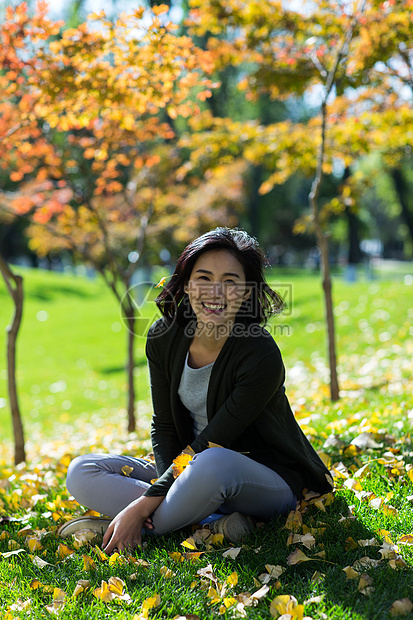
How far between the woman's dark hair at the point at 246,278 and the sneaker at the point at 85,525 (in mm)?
1008

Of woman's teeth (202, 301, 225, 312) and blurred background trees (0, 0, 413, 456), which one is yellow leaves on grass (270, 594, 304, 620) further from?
blurred background trees (0, 0, 413, 456)

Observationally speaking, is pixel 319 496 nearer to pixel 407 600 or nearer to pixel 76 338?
pixel 407 600

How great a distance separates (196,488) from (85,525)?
0.75 meters

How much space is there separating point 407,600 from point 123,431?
513 centimetres

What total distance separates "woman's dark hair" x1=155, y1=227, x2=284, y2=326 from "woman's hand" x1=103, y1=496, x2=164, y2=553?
0.85 metres

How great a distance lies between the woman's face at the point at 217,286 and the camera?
2543 millimetres

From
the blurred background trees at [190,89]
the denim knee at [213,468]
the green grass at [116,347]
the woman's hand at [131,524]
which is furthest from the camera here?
the green grass at [116,347]

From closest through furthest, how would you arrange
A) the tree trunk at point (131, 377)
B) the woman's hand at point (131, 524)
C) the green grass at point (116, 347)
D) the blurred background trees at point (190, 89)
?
1. the woman's hand at point (131, 524)
2. the blurred background trees at point (190, 89)
3. the tree trunk at point (131, 377)
4. the green grass at point (116, 347)

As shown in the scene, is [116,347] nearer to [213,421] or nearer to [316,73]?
[316,73]

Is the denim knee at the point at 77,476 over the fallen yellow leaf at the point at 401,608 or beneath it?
over

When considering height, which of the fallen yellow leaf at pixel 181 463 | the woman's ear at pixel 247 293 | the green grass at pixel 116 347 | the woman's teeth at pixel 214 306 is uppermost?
the woman's ear at pixel 247 293

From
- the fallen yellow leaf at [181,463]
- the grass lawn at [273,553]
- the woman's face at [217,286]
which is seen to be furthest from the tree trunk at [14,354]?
the fallen yellow leaf at [181,463]

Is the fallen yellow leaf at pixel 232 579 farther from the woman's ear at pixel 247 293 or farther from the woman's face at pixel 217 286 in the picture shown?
the woman's ear at pixel 247 293

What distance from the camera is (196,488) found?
229 cm
